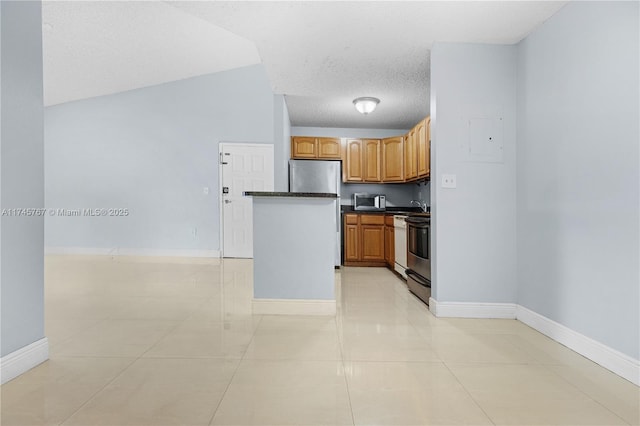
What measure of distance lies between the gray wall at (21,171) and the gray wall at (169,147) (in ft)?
13.1

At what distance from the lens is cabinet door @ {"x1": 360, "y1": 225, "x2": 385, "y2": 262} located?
518 centimetres

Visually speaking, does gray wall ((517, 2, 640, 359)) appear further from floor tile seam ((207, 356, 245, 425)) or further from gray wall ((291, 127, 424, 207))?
gray wall ((291, 127, 424, 207))

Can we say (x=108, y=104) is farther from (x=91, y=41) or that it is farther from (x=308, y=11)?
(x=308, y=11)

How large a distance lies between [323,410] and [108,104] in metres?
6.42

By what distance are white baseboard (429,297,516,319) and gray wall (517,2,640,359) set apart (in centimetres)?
15

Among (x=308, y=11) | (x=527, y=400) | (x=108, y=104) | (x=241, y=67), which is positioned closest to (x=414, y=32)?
(x=308, y=11)

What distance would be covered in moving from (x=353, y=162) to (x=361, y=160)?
5.7 inches

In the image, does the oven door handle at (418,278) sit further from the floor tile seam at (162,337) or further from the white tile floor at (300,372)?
the floor tile seam at (162,337)

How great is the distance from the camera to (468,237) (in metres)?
2.74

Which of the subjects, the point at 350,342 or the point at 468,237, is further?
the point at 468,237

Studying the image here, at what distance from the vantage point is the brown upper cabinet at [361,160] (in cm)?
571

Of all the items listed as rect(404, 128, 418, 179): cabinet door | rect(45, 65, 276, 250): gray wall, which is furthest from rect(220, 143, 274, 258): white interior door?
rect(404, 128, 418, 179): cabinet door

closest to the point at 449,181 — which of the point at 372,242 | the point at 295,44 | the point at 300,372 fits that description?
the point at 295,44

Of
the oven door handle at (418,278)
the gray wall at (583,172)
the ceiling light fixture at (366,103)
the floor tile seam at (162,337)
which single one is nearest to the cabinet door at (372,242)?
the oven door handle at (418,278)
